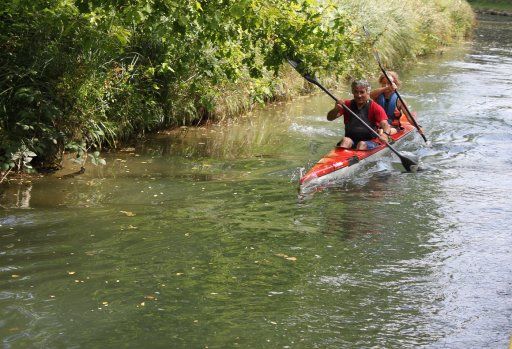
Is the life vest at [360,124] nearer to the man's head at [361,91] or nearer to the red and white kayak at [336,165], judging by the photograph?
the man's head at [361,91]

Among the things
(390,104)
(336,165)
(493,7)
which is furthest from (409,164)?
(493,7)

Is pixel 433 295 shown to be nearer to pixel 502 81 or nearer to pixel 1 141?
pixel 1 141

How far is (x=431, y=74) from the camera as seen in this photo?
23.0m

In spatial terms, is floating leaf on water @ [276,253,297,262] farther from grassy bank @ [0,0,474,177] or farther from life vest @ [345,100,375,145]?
life vest @ [345,100,375,145]

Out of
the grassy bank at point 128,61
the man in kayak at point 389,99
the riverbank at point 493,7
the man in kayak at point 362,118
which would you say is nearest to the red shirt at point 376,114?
the man in kayak at point 362,118

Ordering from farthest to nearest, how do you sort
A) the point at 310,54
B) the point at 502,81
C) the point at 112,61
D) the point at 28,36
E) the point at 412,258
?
the point at 502,81 → the point at 112,61 → the point at 310,54 → the point at 28,36 → the point at 412,258

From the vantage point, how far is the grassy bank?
920 centimetres

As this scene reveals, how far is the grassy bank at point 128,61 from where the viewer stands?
9195mm

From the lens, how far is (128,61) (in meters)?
12.7

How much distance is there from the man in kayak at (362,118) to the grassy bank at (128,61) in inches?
24.9

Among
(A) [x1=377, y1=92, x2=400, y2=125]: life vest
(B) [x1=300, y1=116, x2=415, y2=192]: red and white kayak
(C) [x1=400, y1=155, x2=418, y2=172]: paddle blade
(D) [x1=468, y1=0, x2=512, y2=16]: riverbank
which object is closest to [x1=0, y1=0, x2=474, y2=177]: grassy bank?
(A) [x1=377, y1=92, x2=400, y2=125]: life vest

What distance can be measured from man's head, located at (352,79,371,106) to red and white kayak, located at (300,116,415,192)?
2.56 ft

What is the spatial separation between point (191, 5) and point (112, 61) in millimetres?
3993

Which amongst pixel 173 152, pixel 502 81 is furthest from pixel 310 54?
pixel 502 81
